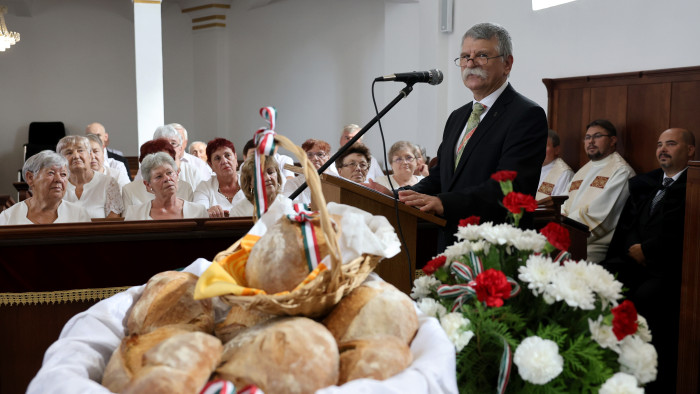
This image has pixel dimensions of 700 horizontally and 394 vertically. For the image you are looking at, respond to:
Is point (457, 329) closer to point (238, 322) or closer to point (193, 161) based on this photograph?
point (238, 322)

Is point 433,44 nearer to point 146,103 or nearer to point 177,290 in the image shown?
point 146,103

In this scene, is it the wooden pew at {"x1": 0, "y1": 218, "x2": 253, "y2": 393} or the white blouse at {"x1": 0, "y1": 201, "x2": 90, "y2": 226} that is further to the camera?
the white blouse at {"x1": 0, "y1": 201, "x2": 90, "y2": 226}

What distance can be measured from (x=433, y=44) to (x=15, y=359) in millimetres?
7371

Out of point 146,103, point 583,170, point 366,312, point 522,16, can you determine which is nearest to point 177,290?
point 366,312

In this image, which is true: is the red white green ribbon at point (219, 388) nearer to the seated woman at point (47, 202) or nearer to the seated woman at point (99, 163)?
the seated woman at point (47, 202)

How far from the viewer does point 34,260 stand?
3.29 m

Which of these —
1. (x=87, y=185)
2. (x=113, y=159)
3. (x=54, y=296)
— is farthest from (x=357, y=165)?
(x=113, y=159)

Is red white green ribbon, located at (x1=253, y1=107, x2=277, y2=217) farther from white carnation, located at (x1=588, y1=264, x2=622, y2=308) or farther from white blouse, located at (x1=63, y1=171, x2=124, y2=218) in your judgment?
white blouse, located at (x1=63, y1=171, x2=124, y2=218)

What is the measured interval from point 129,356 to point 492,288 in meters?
0.87

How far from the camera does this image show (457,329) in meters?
1.73

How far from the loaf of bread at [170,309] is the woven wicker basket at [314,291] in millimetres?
158

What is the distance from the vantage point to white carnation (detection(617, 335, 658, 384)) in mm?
1702

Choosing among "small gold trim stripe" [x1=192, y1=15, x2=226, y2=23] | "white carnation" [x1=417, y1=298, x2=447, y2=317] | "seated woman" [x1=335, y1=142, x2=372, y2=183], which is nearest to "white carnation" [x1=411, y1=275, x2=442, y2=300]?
"white carnation" [x1=417, y1=298, x2=447, y2=317]

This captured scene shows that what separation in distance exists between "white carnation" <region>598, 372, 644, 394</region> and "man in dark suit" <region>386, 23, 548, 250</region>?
1.08 metres
